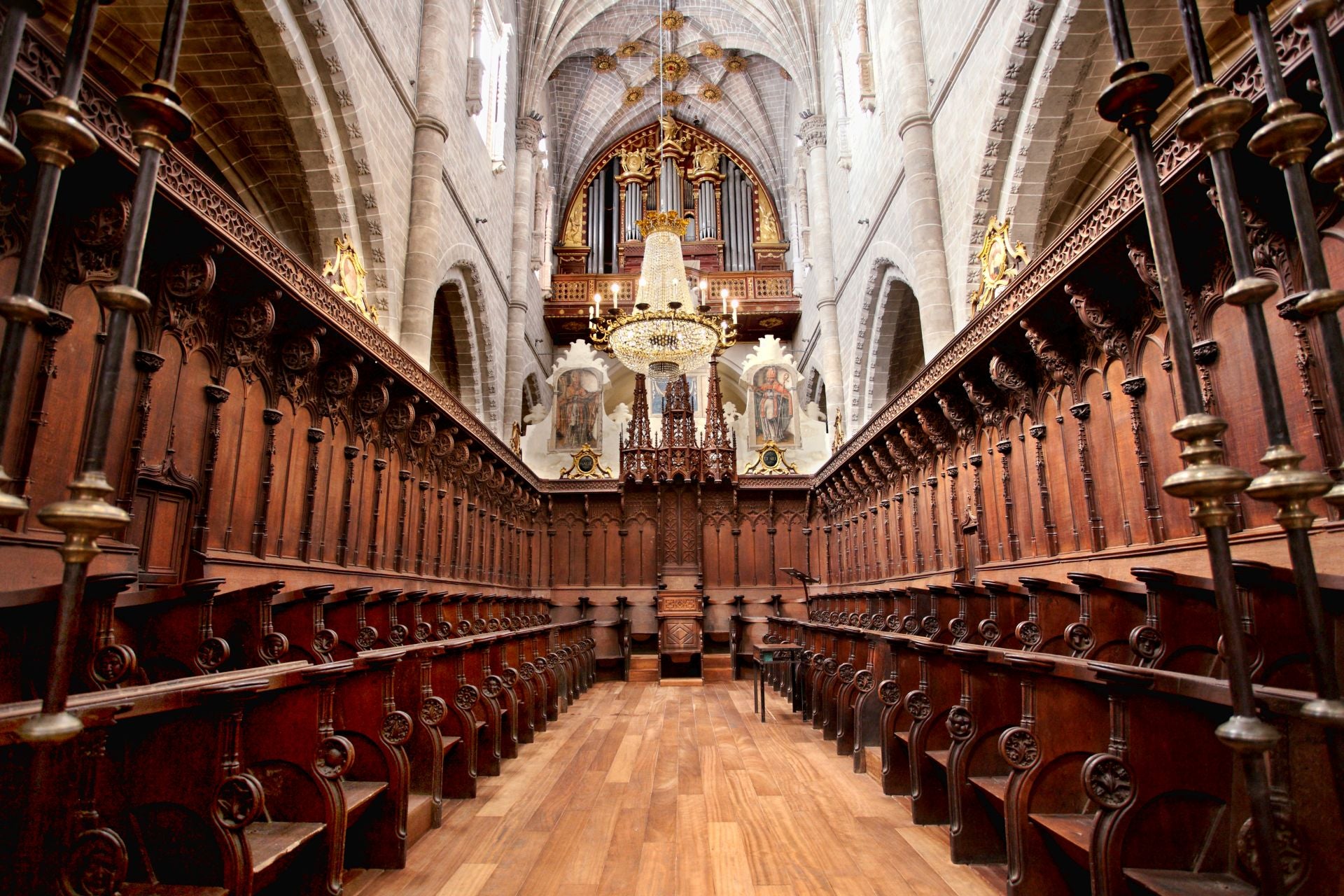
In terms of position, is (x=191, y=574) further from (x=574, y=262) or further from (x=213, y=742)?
(x=574, y=262)

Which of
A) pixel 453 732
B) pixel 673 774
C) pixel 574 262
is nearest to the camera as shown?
pixel 453 732

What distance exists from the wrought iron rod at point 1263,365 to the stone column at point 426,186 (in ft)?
30.5

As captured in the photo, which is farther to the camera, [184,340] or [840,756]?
[840,756]

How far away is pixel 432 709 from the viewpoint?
3.80 m

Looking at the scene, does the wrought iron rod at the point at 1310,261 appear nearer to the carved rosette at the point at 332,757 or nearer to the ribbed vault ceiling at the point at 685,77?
the carved rosette at the point at 332,757

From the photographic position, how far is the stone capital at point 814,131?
56.0ft

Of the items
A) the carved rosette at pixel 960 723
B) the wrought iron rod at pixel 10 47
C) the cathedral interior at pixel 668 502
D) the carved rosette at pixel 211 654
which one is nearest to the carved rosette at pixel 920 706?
the cathedral interior at pixel 668 502

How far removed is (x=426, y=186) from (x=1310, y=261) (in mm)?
10649

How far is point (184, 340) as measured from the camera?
196 inches

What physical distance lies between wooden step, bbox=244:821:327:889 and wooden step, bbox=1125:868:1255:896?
245cm

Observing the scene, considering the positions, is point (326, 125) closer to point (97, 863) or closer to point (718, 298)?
point (97, 863)

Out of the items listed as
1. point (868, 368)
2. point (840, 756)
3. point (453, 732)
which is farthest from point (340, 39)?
point (868, 368)

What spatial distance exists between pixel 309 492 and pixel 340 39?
5.09 m

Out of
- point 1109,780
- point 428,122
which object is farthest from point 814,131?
point 1109,780
